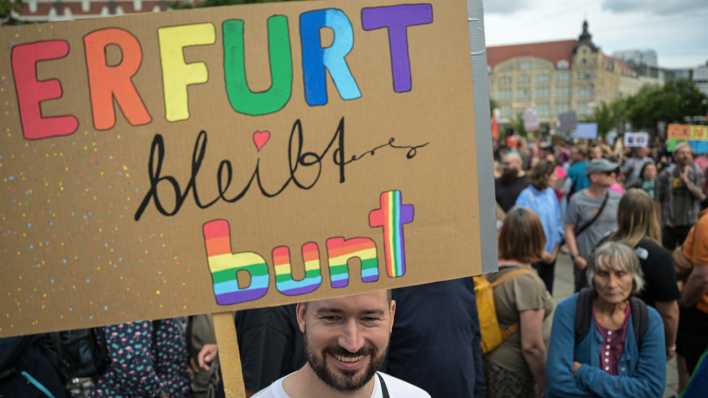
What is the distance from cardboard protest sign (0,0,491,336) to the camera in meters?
1.50

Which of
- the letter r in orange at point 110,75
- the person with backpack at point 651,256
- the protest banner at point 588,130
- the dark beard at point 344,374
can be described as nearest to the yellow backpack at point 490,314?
the person with backpack at point 651,256

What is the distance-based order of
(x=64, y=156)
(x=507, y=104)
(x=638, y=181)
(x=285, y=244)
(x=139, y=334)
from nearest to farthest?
(x=64, y=156)
(x=285, y=244)
(x=139, y=334)
(x=638, y=181)
(x=507, y=104)

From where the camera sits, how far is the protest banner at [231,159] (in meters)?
1.50

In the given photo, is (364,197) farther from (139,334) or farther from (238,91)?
(139,334)

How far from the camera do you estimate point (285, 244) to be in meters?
1.62

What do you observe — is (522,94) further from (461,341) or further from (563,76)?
(461,341)

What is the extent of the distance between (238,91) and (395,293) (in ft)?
3.98

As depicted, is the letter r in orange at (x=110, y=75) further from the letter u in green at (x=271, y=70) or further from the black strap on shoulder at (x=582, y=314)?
the black strap on shoulder at (x=582, y=314)

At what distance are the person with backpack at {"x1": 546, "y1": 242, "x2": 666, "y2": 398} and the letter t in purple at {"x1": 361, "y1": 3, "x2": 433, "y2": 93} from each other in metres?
1.62

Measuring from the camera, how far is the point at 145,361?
2756 millimetres

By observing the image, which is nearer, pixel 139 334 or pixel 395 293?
pixel 395 293

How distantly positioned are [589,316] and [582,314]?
0.03 m

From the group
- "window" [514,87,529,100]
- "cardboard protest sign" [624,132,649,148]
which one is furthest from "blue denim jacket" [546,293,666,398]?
"window" [514,87,529,100]

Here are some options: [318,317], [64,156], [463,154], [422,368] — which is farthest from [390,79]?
[422,368]
